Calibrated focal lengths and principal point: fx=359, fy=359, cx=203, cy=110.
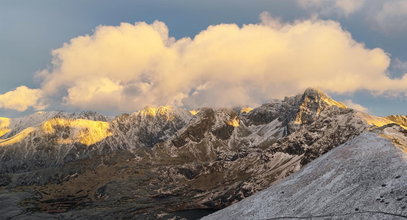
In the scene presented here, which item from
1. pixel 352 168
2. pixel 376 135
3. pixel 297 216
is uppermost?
pixel 376 135

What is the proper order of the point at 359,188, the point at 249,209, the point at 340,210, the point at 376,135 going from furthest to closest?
the point at 376,135 → the point at 249,209 → the point at 359,188 → the point at 340,210

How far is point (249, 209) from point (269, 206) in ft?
17.1

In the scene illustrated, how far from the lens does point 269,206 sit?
67188 millimetres

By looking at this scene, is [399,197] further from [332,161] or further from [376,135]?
[376,135]

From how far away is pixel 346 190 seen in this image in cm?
5919

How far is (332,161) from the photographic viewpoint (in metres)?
74.1

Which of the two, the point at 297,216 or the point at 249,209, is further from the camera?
the point at 249,209

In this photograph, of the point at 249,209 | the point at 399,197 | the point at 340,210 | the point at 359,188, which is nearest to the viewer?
the point at 399,197

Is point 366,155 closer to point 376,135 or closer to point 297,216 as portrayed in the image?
point 376,135

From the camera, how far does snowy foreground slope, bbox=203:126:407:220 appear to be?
50406mm

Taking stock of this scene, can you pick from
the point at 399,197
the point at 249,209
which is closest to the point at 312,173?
the point at 249,209

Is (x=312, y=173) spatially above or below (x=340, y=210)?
above

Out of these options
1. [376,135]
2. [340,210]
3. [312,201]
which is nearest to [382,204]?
[340,210]

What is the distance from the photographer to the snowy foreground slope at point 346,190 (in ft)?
165
